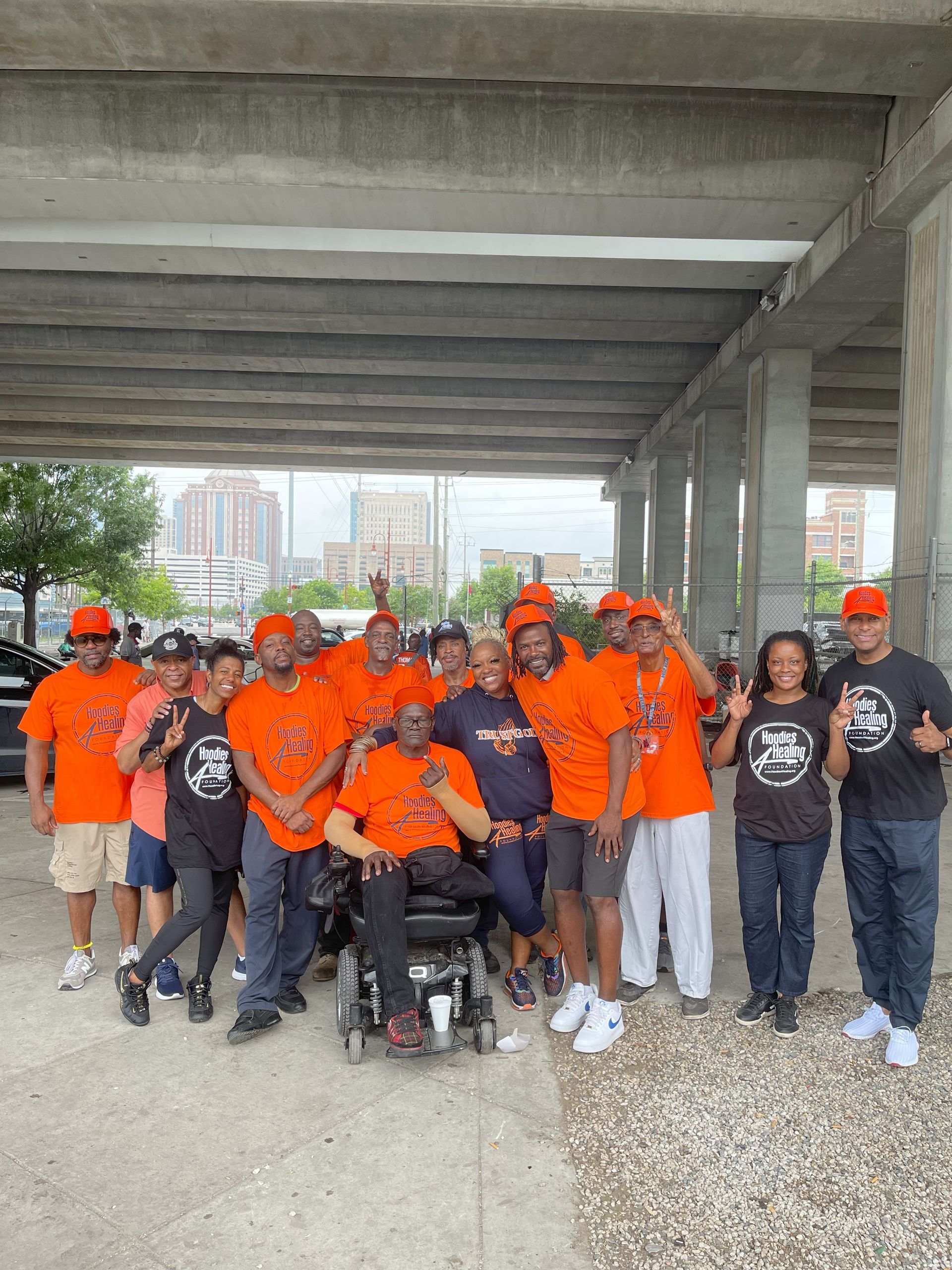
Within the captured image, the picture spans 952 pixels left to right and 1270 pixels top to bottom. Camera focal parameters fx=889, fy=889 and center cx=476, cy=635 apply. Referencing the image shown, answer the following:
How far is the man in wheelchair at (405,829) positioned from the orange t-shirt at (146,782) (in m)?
0.90

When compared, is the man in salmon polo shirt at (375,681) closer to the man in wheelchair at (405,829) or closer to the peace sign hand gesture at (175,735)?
the man in wheelchair at (405,829)

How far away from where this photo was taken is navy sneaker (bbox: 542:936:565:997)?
427 centimetres

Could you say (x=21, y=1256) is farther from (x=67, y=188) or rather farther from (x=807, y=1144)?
(x=67, y=188)

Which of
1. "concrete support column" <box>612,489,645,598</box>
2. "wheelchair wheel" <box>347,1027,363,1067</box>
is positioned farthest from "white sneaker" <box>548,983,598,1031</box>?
"concrete support column" <box>612,489,645,598</box>

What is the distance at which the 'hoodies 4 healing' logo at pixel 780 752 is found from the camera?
3.83 meters

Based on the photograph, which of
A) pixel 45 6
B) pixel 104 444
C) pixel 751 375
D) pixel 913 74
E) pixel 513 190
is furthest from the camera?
pixel 104 444

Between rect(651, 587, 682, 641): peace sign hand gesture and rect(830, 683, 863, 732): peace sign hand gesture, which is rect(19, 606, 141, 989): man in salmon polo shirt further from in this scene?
rect(830, 683, 863, 732): peace sign hand gesture

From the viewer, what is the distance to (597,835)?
3836mm

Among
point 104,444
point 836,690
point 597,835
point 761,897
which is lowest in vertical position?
point 761,897

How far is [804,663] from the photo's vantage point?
386cm

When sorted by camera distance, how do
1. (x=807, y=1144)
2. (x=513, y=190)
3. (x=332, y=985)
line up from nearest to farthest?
(x=807, y=1144) < (x=332, y=985) < (x=513, y=190)

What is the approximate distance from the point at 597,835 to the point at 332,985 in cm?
162

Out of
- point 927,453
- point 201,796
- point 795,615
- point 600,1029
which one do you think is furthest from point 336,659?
point 795,615

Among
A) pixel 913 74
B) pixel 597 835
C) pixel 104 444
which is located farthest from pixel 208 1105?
pixel 104 444
